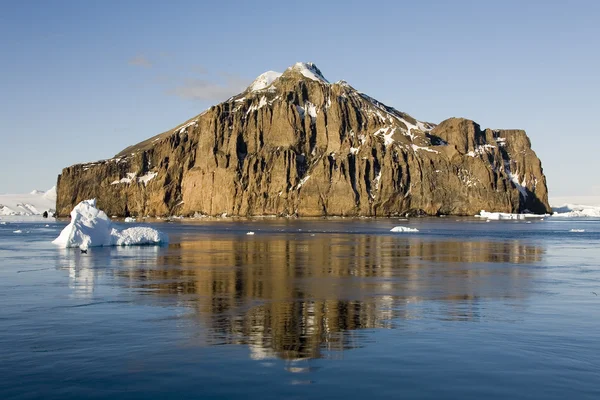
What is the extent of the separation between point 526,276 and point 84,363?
31387 mm

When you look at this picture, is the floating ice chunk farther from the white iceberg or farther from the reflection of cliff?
the reflection of cliff

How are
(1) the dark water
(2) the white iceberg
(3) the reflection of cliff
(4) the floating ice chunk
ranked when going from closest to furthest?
1. (1) the dark water
2. (3) the reflection of cliff
3. (2) the white iceberg
4. (4) the floating ice chunk

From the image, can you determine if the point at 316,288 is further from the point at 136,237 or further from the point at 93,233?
the point at 136,237

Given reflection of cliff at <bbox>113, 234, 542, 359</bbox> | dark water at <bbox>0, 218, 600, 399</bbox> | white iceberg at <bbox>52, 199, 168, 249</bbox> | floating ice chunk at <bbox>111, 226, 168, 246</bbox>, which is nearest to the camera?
dark water at <bbox>0, 218, 600, 399</bbox>

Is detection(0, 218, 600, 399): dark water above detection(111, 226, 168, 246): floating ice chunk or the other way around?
the other way around

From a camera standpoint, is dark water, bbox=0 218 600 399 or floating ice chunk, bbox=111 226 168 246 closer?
dark water, bbox=0 218 600 399

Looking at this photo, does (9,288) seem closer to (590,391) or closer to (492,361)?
(492,361)

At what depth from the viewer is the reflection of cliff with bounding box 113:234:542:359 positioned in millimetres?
21969

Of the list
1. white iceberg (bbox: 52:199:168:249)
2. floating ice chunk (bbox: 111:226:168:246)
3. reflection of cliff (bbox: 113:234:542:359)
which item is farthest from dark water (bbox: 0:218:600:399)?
floating ice chunk (bbox: 111:226:168:246)

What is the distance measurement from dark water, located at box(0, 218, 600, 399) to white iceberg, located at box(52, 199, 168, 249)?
806 inches

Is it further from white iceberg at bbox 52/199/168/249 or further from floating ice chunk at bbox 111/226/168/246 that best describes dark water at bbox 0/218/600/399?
floating ice chunk at bbox 111/226/168/246

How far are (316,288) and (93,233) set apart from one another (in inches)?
1531

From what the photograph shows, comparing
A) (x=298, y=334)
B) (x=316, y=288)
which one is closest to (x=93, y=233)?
(x=316, y=288)

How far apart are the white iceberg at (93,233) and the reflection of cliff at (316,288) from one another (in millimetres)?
10522
